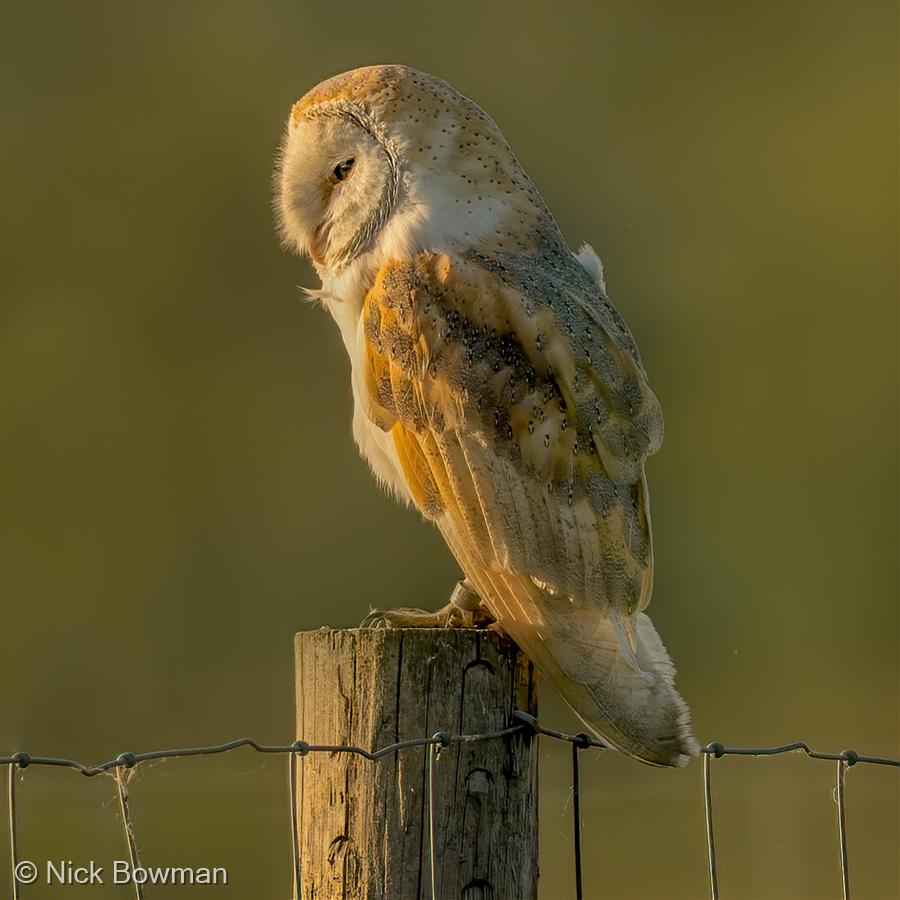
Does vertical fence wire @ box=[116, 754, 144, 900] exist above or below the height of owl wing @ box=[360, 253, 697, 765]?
below

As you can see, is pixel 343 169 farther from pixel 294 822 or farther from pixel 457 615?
Answer: pixel 294 822

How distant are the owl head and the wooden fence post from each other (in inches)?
42.4

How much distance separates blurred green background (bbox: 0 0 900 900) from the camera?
10766mm

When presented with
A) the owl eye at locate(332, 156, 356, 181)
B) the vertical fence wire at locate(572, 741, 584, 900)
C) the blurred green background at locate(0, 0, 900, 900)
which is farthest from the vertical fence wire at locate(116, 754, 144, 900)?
the blurred green background at locate(0, 0, 900, 900)

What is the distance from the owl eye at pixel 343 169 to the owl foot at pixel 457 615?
3.40ft

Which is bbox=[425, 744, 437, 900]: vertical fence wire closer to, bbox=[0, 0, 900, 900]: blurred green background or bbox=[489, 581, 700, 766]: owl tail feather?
bbox=[489, 581, 700, 766]: owl tail feather

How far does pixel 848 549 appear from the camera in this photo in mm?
15156

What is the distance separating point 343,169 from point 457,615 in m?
1.11

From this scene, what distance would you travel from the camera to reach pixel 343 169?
354 cm

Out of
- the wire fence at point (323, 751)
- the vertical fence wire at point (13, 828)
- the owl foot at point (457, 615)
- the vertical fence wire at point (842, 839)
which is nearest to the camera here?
the vertical fence wire at point (13, 828)

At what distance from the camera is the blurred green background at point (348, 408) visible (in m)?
10.8

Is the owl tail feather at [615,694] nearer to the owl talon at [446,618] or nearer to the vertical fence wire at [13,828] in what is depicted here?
the owl talon at [446,618]

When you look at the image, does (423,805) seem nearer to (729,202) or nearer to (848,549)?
(848,549)

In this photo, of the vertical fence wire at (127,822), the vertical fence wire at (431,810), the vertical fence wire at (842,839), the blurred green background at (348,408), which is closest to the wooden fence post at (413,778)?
the vertical fence wire at (431,810)
